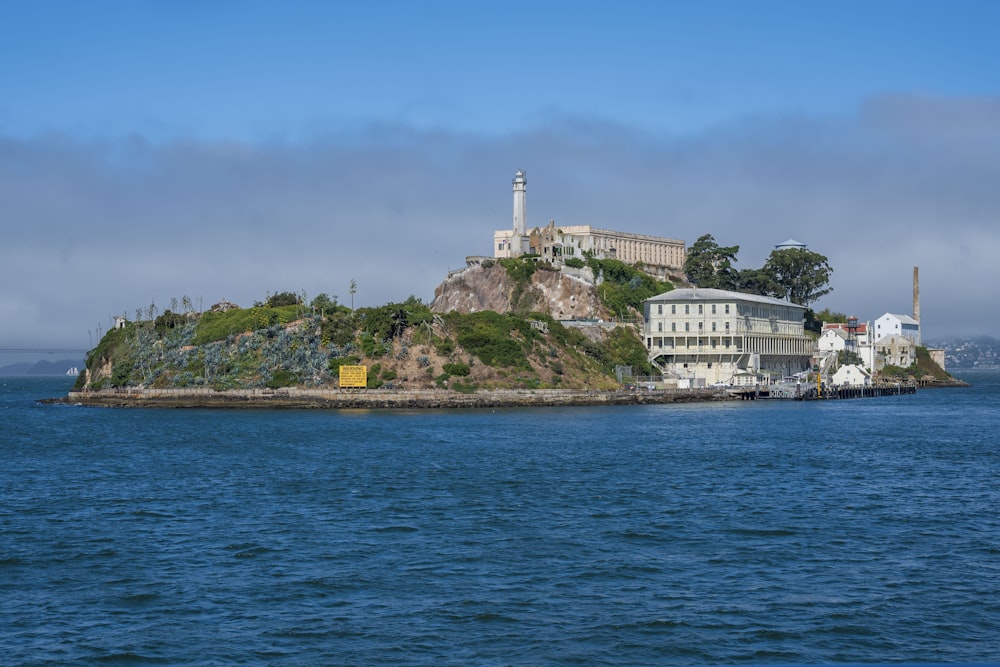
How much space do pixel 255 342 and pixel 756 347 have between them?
5881 cm

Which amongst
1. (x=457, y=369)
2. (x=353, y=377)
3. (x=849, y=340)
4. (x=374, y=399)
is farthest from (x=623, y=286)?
(x=374, y=399)

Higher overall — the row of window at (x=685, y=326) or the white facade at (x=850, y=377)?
the row of window at (x=685, y=326)

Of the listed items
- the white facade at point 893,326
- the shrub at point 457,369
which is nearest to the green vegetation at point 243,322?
the shrub at point 457,369

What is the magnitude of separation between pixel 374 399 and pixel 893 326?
339 ft

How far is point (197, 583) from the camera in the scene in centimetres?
2753

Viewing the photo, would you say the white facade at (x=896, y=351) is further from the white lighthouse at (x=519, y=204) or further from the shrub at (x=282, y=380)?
the shrub at (x=282, y=380)

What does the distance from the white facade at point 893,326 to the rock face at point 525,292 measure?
5831 cm

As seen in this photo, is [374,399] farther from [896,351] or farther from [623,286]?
[896,351]

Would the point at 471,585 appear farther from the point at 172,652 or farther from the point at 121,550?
the point at 121,550

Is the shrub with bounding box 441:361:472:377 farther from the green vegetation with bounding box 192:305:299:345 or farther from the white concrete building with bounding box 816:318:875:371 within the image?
the white concrete building with bounding box 816:318:875:371

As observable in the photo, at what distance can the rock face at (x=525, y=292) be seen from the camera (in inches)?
5400

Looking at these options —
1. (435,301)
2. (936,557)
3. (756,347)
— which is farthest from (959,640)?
(435,301)

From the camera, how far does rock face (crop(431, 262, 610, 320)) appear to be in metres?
137

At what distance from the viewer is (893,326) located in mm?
173625
